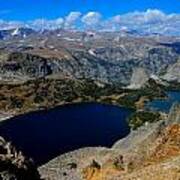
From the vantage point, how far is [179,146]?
57219mm

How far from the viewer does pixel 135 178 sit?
142 ft

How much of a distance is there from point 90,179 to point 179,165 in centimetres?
3451

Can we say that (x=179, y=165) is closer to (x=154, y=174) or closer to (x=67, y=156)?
(x=154, y=174)

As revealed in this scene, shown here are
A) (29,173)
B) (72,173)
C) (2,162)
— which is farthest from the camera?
(72,173)

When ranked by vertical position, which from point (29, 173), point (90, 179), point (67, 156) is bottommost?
point (67, 156)

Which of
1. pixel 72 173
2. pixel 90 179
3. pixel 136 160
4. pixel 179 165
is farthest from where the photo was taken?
pixel 72 173

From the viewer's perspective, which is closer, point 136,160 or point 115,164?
point 136,160

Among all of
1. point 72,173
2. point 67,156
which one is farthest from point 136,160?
point 67,156

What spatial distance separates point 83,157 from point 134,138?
17.0m

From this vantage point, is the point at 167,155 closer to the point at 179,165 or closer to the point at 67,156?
the point at 179,165

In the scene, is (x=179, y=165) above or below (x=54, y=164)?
above

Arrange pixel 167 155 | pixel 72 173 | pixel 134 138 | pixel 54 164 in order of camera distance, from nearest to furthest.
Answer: pixel 167 155 → pixel 72 173 → pixel 54 164 → pixel 134 138

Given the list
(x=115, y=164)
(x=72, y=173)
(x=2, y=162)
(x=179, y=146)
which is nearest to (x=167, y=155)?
(x=179, y=146)

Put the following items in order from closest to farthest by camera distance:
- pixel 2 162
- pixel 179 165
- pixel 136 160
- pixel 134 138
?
1. pixel 179 165
2. pixel 2 162
3. pixel 136 160
4. pixel 134 138
